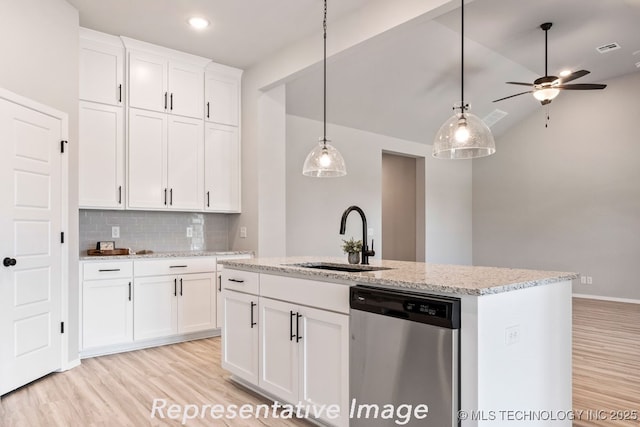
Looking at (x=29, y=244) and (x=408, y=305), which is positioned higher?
(x=29, y=244)

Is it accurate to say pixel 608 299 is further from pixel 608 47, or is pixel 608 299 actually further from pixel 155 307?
pixel 155 307

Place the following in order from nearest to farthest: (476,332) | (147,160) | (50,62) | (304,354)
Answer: (476,332) → (304,354) → (50,62) → (147,160)

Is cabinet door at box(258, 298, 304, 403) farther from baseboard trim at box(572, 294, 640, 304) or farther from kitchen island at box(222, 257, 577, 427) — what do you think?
baseboard trim at box(572, 294, 640, 304)

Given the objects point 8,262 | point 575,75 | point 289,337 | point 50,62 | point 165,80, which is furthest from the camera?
→ point 575,75

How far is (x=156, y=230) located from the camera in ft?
15.0

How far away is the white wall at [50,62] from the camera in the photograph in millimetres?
2953

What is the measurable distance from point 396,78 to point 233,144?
2.23 metres

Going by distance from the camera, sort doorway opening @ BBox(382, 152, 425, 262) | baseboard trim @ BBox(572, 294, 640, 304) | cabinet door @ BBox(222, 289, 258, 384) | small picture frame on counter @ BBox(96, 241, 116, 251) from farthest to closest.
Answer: doorway opening @ BBox(382, 152, 425, 262), baseboard trim @ BBox(572, 294, 640, 304), small picture frame on counter @ BBox(96, 241, 116, 251), cabinet door @ BBox(222, 289, 258, 384)

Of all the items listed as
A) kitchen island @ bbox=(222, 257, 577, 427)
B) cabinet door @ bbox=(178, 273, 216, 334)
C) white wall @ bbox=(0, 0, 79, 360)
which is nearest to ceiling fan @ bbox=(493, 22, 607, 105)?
kitchen island @ bbox=(222, 257, 577, 427)

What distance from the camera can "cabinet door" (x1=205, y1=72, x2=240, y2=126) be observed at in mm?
4617

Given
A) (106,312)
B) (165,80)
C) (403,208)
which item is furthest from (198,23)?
(403,208)

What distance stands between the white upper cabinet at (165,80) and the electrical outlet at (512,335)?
3.78 metres

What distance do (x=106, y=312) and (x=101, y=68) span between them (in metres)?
2.23

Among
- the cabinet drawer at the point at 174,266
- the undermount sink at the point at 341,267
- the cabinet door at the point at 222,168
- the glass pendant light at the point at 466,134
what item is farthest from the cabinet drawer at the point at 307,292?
the cabinet door at the point at 222,168
